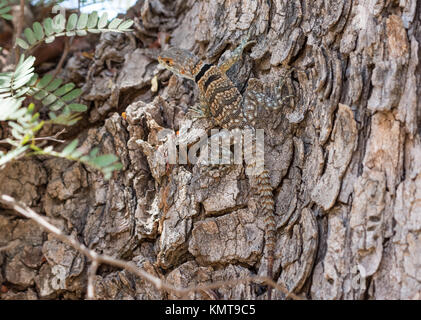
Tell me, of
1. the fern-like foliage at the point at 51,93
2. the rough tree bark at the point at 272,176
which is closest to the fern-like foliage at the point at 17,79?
the fern-like foliage at the point at 51,93

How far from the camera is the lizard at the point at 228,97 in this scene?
2.82 m

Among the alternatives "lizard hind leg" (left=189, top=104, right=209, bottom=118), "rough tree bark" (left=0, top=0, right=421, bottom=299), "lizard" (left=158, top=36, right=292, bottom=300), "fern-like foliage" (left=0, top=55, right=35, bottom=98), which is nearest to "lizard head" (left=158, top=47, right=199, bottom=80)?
"lizard" (left=158, top=36, right=292, bottom=300)

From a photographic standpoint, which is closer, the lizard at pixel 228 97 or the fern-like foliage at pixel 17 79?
the fern-like foliage at pixel 17 79

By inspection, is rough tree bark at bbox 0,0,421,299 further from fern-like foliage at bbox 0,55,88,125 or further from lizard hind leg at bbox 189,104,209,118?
fern-like foliage at bbox 0,55,88,125

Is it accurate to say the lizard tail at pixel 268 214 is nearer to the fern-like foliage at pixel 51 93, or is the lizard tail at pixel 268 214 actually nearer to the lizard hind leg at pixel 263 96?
the lizard hind leg at pixel 263 96

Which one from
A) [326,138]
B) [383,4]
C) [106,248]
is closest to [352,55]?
[383,4]

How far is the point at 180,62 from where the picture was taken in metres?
3.64

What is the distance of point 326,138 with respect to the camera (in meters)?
2.61

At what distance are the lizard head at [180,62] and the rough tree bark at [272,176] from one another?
168mm

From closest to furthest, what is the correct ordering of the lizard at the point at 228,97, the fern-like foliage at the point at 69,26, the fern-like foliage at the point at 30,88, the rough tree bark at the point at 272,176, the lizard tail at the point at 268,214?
the rough tree bark at the point at 272,176, the lizard tail at the point at 268,214, the fern-like foliage at the point at 30,88, the lizard at the point at 228,97, the fern-like foliage at the point at 69,26

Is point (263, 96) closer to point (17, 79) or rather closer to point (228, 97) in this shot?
point (228, 97)

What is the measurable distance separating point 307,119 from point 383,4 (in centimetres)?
85

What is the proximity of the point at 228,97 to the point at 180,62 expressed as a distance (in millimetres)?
564

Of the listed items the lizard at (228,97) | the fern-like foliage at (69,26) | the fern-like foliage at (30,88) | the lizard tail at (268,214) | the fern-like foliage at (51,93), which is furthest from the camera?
the fern-like foliage at (69,26)
